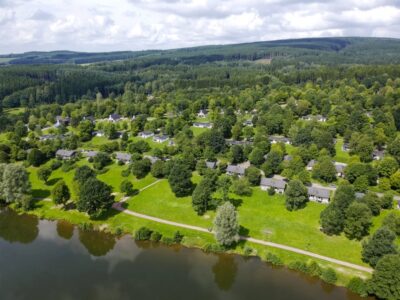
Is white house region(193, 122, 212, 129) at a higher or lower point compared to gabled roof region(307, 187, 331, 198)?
higher

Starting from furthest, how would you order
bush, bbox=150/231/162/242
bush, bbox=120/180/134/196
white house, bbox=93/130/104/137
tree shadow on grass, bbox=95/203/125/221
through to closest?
white house, bbox=93/130/104/137 < bush, bbox=120/180/134/196 < tree shadow on grass, bbox=95/203/125/221 < bush, bbox=150/231/162/242

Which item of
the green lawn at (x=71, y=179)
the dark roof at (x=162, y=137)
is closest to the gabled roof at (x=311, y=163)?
the green lawn at (x=71, y=179)

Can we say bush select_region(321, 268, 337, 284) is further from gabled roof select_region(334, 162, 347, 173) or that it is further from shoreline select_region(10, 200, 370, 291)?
gabled roof select_region(334, 162, 347, 173)

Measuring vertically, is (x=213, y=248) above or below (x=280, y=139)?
below

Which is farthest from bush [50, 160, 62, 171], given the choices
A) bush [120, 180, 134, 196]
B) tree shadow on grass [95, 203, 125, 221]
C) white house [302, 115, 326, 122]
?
white house [302, 115, 326, 122]

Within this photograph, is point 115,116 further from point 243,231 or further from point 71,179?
point 243,231

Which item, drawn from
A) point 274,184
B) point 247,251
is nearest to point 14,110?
point 274,184
